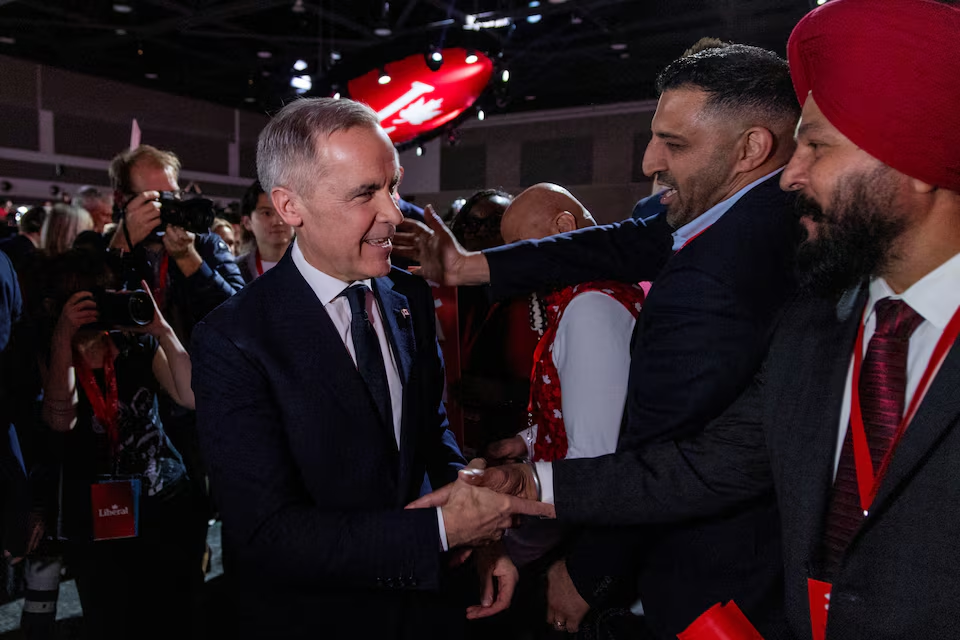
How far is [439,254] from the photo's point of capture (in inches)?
73.4

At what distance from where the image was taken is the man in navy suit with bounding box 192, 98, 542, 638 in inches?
46.9

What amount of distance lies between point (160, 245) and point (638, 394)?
192 cm

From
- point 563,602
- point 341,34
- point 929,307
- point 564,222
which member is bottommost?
point 563,602

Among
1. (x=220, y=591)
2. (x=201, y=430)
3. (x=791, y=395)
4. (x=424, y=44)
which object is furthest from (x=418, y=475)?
(x=424, y=44)

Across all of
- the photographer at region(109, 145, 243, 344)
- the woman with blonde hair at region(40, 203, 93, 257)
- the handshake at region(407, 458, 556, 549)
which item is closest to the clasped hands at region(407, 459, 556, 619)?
the handshake at region(407, 458, 556, 549)

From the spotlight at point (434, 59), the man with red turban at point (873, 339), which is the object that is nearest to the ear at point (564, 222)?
the man with red turban at point (873, 339)

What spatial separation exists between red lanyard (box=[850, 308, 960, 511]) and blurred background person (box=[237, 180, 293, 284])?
2.79m

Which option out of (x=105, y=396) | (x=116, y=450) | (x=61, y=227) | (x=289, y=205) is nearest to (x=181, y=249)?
(x=105, y=396)

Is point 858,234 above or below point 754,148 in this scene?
below

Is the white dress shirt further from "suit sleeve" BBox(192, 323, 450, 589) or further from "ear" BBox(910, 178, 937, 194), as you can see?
"ear" BBox(910, 178, 937, 194)

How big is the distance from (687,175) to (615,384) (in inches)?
20.6

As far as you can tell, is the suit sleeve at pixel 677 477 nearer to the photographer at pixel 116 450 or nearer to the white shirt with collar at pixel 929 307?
the white shirt with collar at pixel 929 307

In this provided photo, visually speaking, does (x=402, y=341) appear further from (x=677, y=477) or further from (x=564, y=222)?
(x=564, y=222)

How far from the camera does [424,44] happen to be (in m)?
3.68
